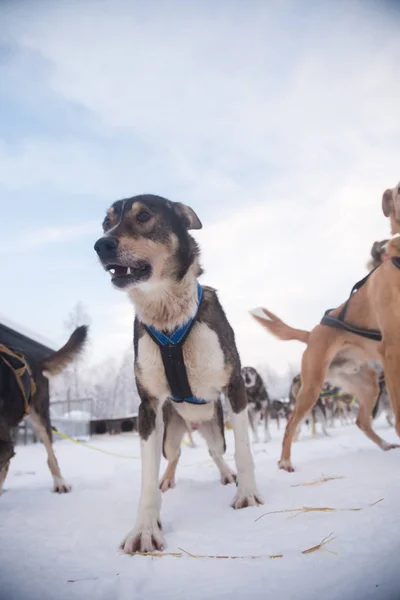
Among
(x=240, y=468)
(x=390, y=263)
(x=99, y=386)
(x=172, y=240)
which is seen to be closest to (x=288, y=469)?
(x=240, y=468)

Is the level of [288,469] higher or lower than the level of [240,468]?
lower

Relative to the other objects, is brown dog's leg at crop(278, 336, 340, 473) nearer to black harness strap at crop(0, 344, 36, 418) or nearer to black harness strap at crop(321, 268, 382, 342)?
black harness strap at crop(321, 268, 382, 342)

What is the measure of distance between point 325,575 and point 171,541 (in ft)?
3.09

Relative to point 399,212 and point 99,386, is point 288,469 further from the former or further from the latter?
point 99,386

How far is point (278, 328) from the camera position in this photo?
16.0 ft

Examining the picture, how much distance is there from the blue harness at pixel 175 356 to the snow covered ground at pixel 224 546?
0.81m

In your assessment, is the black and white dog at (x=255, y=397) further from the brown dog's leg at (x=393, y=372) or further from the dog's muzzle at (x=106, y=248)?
the dog's muzzle at (x=106, y=248)

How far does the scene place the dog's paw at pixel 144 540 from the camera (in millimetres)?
1930

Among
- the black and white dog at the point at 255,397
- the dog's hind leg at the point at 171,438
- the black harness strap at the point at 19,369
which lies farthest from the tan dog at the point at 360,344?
the black and white dog at the point at 255,397

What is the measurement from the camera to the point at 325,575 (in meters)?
1.34

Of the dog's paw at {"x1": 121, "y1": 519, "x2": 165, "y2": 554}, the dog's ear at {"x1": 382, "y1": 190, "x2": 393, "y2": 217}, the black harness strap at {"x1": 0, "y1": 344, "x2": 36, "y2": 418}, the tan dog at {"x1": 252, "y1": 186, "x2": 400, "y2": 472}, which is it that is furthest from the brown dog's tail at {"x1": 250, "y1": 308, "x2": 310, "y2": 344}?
the dog's paw at {"x1": 121, "y1": 519, "x2": 165, "y2": 554}

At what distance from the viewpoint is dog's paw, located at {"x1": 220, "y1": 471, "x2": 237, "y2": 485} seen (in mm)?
3781

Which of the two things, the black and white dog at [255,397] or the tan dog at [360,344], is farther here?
the black and white dog at [255,397]

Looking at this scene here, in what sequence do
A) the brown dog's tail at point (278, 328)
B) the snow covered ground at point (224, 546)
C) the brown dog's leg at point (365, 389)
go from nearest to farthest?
the snow covered ground at point (224, 546), the brown dog's tail at point (278, 328), the brown dog's leg at point (365, 389)
